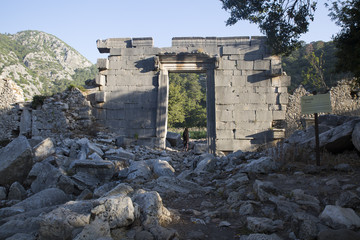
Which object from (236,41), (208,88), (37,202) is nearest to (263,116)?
(208,88)

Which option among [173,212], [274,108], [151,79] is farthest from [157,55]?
[173,212]

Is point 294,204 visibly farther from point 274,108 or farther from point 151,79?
point 151,79

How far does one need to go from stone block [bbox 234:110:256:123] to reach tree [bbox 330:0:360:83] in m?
4.31

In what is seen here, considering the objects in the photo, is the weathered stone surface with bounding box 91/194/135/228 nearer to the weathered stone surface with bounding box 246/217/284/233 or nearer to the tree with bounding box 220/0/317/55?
the weathered stone surface with bounding box 246/217/284/233

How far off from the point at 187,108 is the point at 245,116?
A: 24819 millimetres

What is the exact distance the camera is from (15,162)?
623cm

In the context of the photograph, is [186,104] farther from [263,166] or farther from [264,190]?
[264,190]

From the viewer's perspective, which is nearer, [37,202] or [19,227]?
[19,227]

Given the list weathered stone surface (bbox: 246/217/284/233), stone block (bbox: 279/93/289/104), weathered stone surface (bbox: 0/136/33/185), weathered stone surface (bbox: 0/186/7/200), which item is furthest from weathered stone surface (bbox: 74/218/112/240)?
stone block (bbox: 279/93/289/104)

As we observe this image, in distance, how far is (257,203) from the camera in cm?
357

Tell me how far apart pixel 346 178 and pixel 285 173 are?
3.52 ft

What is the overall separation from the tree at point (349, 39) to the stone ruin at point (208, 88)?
413cm

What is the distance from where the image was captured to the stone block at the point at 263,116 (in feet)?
32.9

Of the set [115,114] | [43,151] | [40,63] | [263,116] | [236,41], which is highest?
[40,63]
